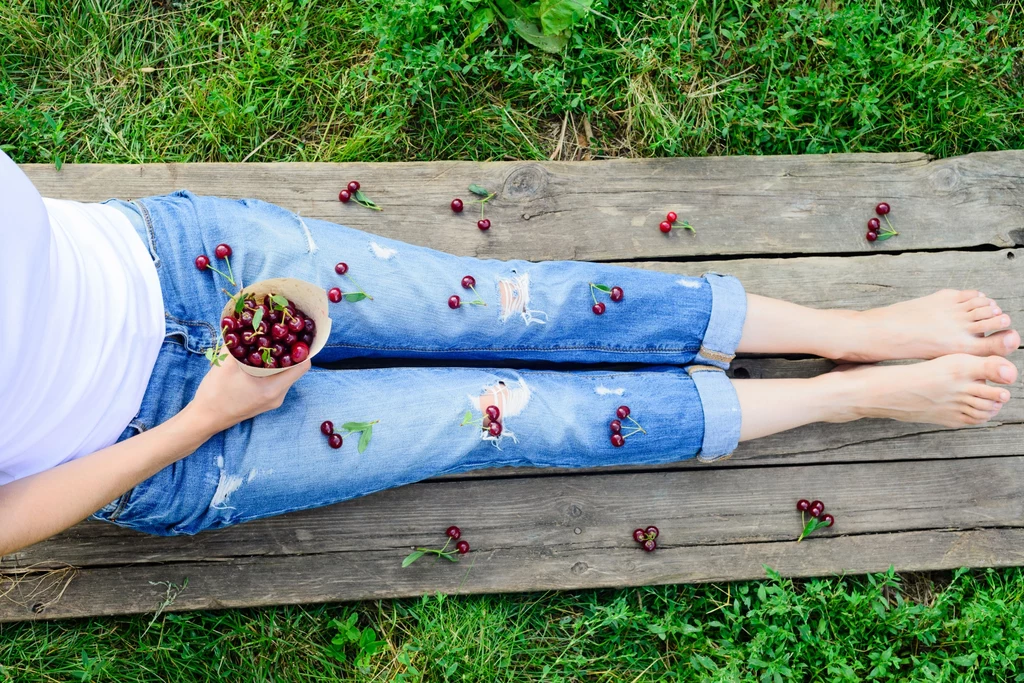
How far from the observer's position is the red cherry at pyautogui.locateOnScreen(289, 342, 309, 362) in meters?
1.61

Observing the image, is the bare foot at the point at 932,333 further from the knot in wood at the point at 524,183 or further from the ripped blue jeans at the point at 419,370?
the knot in wood at the point at 524,183

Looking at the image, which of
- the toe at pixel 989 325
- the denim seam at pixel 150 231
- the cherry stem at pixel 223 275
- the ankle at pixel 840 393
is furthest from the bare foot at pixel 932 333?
the denim seam at pixel 150 231

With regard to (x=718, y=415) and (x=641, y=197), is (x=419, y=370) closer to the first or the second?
(x=718, y=415)

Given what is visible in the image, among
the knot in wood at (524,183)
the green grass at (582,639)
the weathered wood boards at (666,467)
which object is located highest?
the knot in wood at (524,183)

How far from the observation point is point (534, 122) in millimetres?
2697

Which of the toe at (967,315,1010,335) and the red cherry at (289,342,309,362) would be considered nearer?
the red cherry at (289,342,309,362)

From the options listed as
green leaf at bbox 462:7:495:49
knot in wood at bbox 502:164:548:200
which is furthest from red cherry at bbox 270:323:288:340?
green leaf at bbox 462:7:495:49

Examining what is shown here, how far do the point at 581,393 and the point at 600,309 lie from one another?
252 millimetres

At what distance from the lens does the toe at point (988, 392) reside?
2.20 m

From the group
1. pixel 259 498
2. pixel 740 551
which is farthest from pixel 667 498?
pixel 259 498

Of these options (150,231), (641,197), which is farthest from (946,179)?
(150,231)

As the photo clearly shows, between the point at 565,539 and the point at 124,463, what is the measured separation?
133 cm

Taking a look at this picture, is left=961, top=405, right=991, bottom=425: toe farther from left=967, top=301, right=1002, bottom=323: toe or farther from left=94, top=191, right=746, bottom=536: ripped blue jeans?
left=94, top=191, right=746, bottom=536: ripped blue jeans

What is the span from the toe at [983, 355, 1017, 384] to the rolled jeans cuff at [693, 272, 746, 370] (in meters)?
0.76
